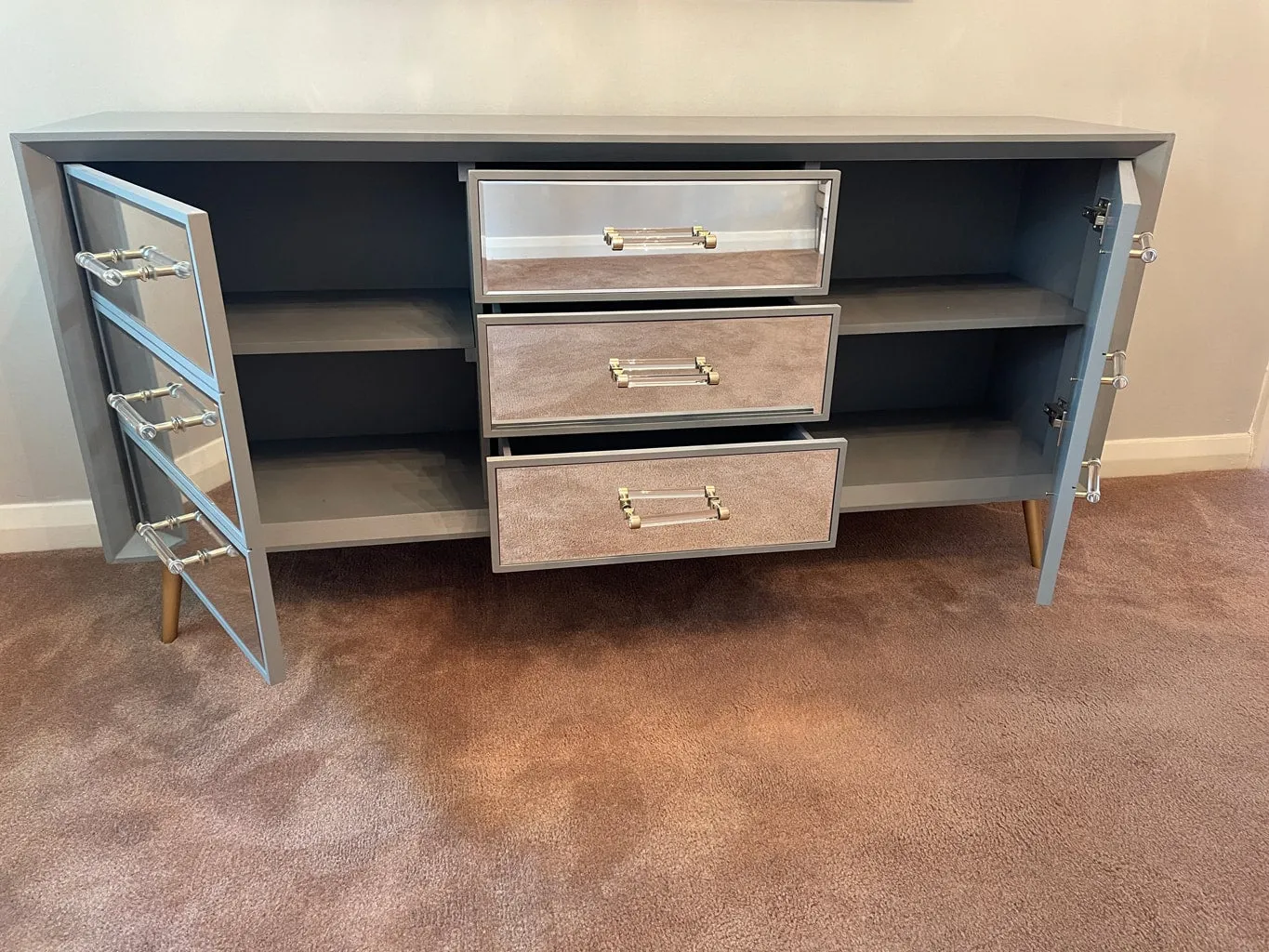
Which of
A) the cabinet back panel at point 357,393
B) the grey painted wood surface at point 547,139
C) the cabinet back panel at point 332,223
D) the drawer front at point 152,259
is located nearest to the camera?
the drawer front at point 152,259

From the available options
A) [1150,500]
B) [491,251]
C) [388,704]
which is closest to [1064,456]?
[1150,500]

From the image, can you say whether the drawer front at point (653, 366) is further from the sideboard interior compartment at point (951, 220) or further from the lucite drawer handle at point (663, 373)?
the sideboard interior compartment at point (951, 220)

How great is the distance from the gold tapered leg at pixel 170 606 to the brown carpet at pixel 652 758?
0.03 m

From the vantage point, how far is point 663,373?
1.20 m

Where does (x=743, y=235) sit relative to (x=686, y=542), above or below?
above

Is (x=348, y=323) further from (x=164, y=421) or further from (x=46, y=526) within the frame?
(x=46, y=526)

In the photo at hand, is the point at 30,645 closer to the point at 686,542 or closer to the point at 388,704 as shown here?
the point at 388,704

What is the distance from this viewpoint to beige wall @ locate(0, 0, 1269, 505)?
1374 millimetres

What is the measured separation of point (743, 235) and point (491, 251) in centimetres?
31

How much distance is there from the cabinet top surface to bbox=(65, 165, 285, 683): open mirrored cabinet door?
0.33ft

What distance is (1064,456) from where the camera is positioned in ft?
4.35

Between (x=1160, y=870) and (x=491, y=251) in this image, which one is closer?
(x=1160, y=870)

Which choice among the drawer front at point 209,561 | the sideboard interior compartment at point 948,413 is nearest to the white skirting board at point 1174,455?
the sideboard interior compartment at point 948,413

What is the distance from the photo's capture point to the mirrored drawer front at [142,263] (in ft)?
3.04
